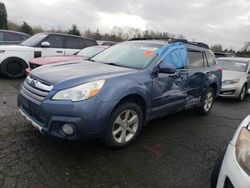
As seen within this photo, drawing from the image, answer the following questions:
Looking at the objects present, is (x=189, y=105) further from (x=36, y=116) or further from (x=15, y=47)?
(x=15, y=47)

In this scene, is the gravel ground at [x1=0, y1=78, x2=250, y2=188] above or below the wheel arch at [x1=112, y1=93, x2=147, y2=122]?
below

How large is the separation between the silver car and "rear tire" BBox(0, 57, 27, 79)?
21.8 ft

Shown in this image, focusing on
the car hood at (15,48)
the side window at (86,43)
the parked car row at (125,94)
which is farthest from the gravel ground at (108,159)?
the side window at (86,43)

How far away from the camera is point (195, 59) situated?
5.31m

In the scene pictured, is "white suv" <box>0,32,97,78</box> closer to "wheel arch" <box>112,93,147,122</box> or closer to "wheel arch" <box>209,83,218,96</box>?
"wheel arch" <box>209,83,218,96</box>

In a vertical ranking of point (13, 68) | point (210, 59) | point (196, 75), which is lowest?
point (13, 68)

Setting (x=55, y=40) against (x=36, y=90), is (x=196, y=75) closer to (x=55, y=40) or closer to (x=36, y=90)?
(x=36, y=90)

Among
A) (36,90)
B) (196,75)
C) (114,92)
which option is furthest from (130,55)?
(36,90)

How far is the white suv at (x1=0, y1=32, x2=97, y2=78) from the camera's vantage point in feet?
26.9

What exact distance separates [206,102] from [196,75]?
3.70 ft

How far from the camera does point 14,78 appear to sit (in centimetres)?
841

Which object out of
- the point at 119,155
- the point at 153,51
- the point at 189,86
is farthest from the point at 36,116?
the point at 189,86

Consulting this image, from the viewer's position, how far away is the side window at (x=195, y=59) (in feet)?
16.7

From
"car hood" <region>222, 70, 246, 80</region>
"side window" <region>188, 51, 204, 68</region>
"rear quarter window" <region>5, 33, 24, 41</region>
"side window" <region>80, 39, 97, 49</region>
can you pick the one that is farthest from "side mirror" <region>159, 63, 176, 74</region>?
"rear quarter window" <region>5, 33, 24, 41</region>
